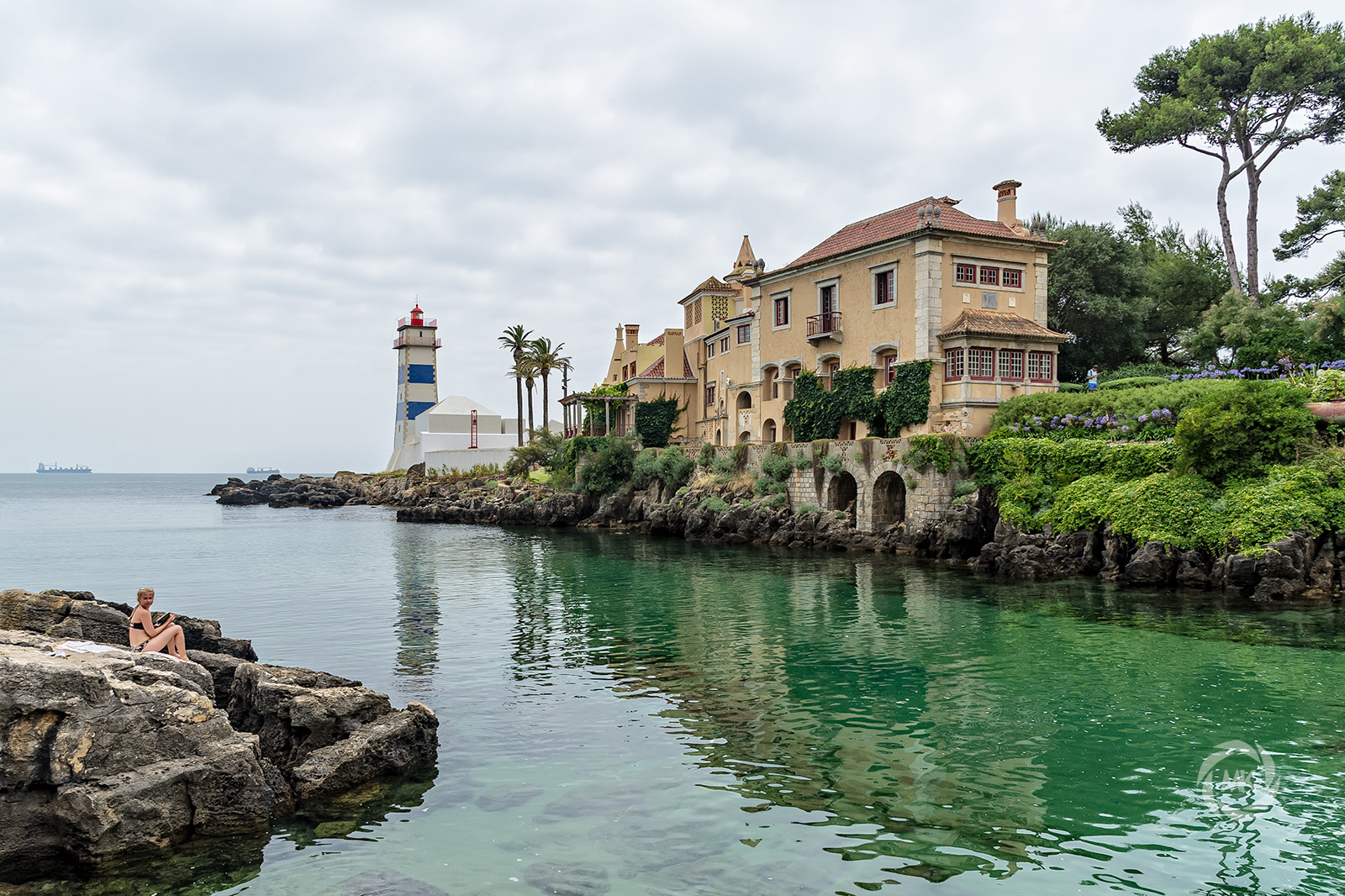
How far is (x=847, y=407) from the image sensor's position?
4488cm

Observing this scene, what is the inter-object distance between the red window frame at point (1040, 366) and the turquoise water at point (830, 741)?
50.8 ft

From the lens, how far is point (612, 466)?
59.8 m

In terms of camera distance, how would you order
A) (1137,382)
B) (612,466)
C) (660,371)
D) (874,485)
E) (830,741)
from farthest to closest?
1. (660,371)
2. (612,466)
3. (874,485)
4. (1137,382)
5. (830,741)

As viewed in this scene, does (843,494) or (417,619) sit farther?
(843,494)

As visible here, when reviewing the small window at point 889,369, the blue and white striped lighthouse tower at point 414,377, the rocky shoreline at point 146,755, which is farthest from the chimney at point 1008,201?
the blue and white striped lighthouse tower at point 414,377

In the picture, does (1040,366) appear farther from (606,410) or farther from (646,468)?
(606,410)

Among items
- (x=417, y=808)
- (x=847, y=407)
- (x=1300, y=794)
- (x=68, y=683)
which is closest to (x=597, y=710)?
(x=417, y=808)

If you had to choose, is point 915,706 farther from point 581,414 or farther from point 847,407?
point 581,414

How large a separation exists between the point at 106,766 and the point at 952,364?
3665cm

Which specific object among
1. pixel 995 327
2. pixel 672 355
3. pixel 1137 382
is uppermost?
pixel 672 355

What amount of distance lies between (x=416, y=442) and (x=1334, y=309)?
87903 millimetres

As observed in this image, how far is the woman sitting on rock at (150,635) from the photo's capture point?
13297mm

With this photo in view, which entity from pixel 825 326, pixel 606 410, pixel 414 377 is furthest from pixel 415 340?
pixel 825 326

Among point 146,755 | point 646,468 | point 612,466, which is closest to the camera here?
point 146,755
